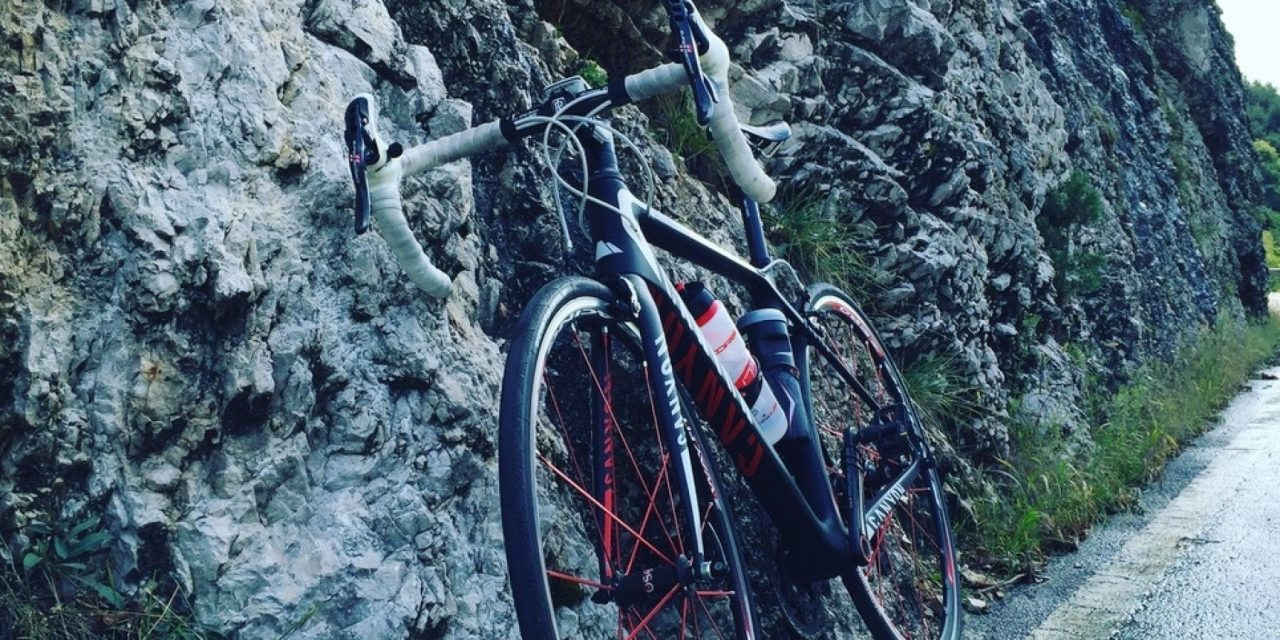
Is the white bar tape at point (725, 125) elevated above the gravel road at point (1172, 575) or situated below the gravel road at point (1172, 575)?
above

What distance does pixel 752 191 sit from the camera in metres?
2.46

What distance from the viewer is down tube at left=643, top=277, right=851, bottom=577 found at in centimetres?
256

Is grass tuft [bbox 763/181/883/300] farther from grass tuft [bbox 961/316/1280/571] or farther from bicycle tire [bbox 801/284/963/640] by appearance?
grass tuft [bbox 961/316/1280/571]

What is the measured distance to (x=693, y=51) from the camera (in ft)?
7.18

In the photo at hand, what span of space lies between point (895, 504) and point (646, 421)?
123 cm

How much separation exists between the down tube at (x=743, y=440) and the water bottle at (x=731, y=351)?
0.08 meters

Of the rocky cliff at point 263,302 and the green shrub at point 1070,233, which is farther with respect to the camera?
the green shrub at point 1070,233

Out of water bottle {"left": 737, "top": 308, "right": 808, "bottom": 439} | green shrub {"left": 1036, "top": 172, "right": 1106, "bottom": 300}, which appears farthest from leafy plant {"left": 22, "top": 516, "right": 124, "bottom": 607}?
green shrub {"left": 1036, "top": 172, "right": 1106, "bottom": 300}

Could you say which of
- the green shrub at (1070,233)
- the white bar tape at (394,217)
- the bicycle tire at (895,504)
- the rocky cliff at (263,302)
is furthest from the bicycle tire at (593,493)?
the green shrub at (1070,233)

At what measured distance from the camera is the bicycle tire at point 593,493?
189cm

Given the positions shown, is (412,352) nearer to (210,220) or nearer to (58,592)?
(210,220)

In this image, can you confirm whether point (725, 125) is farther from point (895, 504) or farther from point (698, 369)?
point (895, 504)

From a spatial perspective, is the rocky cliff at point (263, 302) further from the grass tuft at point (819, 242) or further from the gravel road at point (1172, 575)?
the gravel road at point (1172, 575)

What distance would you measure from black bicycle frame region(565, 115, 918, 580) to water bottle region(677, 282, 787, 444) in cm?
12
